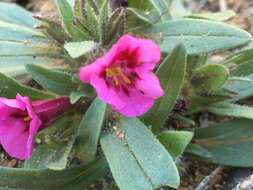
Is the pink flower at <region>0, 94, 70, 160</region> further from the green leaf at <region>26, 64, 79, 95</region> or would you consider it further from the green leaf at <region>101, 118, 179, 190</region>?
the green leaf at <region>101, 118, 179, 190</region>

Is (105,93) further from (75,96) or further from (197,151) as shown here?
(197,151)

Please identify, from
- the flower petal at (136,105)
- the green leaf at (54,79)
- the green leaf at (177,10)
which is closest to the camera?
the flower petal at (136,105)

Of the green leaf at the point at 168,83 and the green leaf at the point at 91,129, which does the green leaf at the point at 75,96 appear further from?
the green leaf at the point at 168,83

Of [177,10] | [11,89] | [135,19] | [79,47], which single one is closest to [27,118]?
[11,89]

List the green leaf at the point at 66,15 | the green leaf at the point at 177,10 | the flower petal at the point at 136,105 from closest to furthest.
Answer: the flower petal at the point at 136,105 → the green leaf at the point at 66,15 → the green leaf at the point at 177,10

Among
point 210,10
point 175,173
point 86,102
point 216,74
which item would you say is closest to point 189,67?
point 216,74

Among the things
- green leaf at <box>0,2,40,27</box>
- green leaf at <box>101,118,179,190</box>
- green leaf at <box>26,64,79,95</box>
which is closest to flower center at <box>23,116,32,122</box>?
green leaf at <box>26,64,79,95</box>

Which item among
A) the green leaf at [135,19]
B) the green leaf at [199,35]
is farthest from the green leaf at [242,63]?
the green leaf at [135,19]

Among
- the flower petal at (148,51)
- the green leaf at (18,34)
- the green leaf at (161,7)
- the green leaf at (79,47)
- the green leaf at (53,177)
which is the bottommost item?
the green leaf at (53,177)

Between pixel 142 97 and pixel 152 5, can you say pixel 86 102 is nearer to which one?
pixel 142 97
